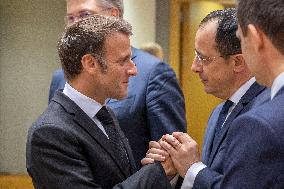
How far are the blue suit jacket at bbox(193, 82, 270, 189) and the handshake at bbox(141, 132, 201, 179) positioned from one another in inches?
2.9

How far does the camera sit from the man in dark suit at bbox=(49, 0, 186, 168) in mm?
2352

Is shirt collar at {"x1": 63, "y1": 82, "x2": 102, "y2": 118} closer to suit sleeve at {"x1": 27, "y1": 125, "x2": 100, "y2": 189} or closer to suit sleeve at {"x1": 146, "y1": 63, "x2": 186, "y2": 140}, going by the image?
suit sleeve at {"x1": 27, "y1": 125, "x2": 100, "y2": 189}

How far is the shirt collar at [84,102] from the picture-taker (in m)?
1.84

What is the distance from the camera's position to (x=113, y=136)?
1925mm

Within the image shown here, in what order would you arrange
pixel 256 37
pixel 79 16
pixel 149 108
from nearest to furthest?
pixel 256 37 → pixel 149 108 → pixel 79 16

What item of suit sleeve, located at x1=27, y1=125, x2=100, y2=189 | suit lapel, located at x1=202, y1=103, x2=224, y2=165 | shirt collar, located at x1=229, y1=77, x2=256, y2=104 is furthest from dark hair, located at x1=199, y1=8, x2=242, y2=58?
suit sleeve, located at x1=27, y1=125, x2=100, y2=189

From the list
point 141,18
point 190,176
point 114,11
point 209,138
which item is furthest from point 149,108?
point 141,18

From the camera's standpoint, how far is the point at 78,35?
186cm

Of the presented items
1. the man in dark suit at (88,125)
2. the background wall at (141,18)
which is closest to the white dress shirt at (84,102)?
the man in dark suit at (88,125)

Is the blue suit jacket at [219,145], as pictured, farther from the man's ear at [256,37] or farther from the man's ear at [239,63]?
the man's ear at [256,37]

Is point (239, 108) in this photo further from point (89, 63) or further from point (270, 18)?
point (270, 18)

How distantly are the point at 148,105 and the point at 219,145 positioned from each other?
0.61 meters

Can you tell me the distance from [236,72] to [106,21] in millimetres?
494

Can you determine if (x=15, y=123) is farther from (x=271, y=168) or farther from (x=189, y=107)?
(x=271, y=168)
